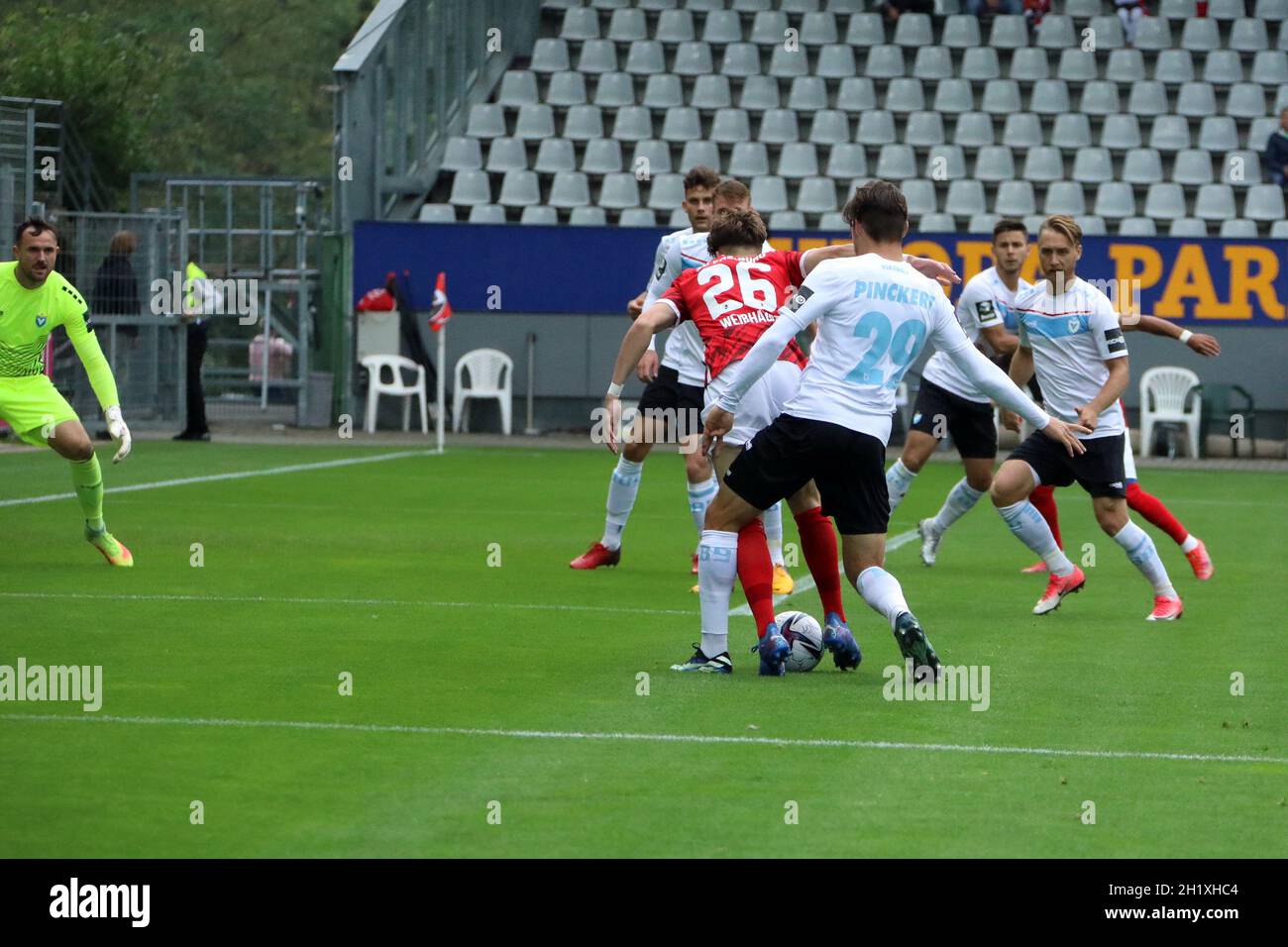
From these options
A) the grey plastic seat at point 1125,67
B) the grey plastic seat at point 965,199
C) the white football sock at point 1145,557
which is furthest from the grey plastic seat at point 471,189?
the white football sock at point 1145,557

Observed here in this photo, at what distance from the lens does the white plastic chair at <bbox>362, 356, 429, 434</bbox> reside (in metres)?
26.1

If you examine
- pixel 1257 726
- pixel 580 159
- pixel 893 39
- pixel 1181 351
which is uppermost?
pixel 893 39

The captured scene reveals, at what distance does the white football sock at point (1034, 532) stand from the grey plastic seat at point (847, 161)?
1782cm

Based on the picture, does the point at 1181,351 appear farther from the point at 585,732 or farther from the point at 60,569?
the point at 585,732

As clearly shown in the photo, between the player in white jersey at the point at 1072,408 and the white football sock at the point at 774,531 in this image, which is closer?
the player in white jersey at the point at 1072,408

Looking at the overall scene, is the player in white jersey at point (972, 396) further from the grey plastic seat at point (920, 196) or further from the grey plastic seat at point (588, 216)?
the grey plastic seat at point (588, 216)

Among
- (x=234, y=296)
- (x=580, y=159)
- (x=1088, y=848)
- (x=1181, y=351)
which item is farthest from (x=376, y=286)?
(x=1088, y=848)

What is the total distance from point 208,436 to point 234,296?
156 inches

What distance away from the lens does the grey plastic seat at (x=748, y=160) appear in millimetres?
28297

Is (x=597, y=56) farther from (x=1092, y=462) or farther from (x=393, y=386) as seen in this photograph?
(x=1092, y=462)

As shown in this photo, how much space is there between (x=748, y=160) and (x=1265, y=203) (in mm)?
6983

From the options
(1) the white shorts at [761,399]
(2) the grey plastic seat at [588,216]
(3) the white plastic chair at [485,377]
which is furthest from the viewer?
(2) the grey plastic seat at [588,216]
